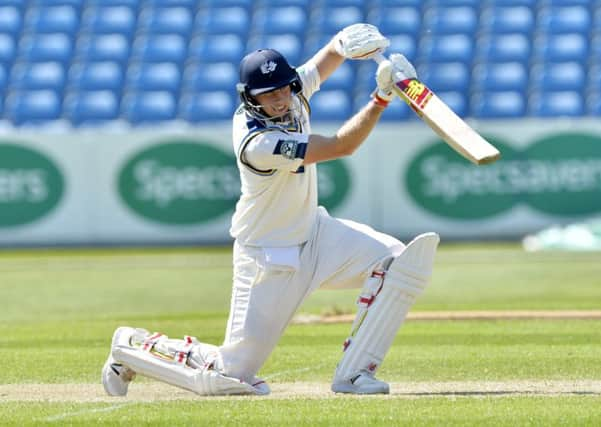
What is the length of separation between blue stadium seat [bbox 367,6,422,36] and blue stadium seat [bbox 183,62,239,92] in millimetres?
2785

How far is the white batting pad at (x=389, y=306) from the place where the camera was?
698 centimetres

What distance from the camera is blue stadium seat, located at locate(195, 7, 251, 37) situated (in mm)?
24828

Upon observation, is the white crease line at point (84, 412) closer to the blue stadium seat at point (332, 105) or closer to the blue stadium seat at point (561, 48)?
the blue stadium seat at point (332, 105)

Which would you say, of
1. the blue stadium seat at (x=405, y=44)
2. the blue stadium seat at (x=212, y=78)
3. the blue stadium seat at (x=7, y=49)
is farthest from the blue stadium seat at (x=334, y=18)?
the blue stadium seat at (x=7, y=49)

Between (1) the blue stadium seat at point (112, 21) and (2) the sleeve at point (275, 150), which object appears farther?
(1) the blue stadium seat at point (112, 21)

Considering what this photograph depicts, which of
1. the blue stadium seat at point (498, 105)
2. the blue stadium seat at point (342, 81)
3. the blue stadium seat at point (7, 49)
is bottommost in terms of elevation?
the blue stadium seat at point (498, 105)

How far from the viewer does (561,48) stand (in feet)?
78.8

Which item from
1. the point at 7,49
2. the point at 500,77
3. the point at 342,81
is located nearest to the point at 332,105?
the point at 342,81

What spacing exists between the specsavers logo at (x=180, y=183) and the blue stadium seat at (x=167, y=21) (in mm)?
4411

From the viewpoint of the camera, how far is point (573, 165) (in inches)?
823

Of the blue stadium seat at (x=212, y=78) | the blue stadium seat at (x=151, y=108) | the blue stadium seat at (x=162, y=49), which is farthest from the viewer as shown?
the blue stadium seat at (x=162, y=49)

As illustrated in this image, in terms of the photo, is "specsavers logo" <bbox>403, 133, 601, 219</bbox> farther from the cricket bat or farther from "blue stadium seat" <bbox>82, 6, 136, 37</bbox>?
the cricket bat

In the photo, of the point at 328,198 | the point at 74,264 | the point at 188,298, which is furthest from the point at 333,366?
the point at 328,198

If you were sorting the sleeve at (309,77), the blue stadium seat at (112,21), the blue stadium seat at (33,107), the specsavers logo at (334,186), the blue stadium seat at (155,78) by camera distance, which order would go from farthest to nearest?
1. the blue stadium seat at (112,21)
2. the blue stadium seat at (155,78)
3. the blue stadium seat at (33,107)
4. the specsavers logo at (334,186)
5. the sleeve at (309,77)
